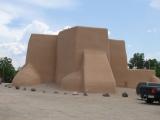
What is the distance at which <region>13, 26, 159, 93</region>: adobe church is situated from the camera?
146ft

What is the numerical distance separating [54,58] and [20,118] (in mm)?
42152

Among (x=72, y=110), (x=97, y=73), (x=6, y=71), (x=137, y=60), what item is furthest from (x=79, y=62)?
(x=137, y=60)

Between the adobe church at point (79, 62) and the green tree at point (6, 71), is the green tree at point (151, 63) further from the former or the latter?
the adobe church at point (79, 62)

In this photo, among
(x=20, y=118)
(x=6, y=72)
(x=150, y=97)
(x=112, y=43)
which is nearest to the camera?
(x=20, y=118)

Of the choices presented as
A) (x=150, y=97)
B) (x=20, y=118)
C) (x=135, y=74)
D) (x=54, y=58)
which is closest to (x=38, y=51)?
(x=54, y=58)

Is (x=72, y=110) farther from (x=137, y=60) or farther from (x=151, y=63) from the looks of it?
(x=137, y=60)

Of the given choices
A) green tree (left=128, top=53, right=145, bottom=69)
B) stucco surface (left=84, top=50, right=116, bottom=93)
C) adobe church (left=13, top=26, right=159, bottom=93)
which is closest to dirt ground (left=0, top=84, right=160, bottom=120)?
stucco surface (left=84, top=50, right=116, bottom=93)

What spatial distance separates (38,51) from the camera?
184 feet

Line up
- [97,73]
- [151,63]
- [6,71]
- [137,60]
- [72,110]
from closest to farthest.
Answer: [72,110] → [97,73] → [6,71] → [151,63] → [137,60]

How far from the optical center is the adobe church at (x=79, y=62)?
44594 mm

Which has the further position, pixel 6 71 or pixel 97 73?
pixel 6 71

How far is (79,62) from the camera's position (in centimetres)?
4694

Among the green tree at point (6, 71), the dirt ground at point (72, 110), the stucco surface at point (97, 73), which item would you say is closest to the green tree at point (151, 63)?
the green tree at point (6, 71)

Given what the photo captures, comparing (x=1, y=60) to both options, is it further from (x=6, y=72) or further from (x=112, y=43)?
(x=112, y=43)
